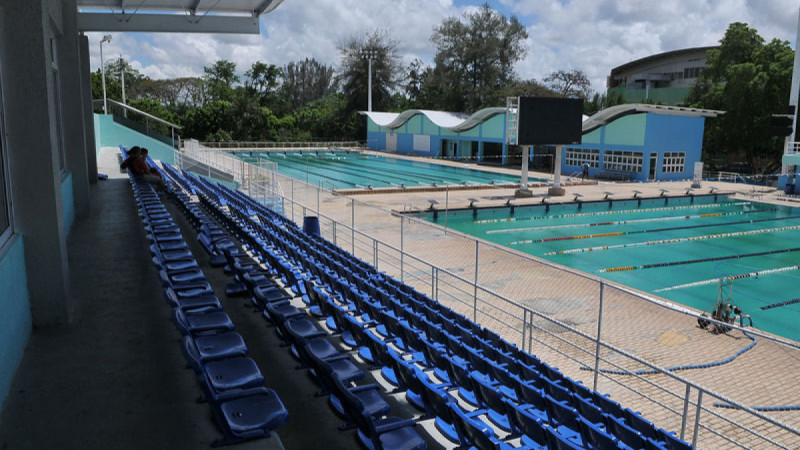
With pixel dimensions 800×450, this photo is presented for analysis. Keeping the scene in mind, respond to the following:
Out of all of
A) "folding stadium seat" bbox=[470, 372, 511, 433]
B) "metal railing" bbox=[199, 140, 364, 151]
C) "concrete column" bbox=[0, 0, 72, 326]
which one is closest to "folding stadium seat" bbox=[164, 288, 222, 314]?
"concrete column" bbox=[0, 0, 72, 326]

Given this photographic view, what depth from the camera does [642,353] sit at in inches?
313

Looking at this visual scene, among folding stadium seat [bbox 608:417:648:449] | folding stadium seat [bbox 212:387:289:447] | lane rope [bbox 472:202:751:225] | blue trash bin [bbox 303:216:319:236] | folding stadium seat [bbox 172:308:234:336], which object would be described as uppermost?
folding stadium seat [bbox 172:308:234:336]

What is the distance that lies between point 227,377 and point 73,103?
852cm

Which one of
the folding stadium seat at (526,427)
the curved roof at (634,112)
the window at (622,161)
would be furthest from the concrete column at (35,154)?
the window at (622,161)

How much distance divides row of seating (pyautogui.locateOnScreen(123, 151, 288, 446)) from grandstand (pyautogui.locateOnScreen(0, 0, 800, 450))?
0.01m

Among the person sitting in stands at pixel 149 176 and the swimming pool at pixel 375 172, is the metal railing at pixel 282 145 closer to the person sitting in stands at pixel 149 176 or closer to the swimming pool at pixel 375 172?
the swimming pool at pixel 375 172

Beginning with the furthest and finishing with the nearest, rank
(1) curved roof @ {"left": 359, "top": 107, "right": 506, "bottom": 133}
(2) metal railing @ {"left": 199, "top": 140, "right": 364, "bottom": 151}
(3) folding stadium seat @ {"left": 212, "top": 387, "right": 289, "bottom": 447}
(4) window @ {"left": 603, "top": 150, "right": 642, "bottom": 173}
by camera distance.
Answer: (2) metal railing @ {"left": 199, "top": 140, "right": 364, "bottom": 151} < (1) curved roof @ {"left": 359, "top": 107, "right": 506, "bottom": 133} < (4) window @ {"left": 603, "top": 150, "right": 642, "bottom": 173} < (3) folding stadium seat @ {"left": 212, "top": 387, "right": 289, "bottom": 447}

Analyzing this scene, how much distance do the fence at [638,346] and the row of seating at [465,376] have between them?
489 millimetres

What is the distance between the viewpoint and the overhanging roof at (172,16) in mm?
14281

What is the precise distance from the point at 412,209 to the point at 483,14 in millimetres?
48455

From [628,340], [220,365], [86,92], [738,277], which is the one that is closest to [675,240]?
[738,277]

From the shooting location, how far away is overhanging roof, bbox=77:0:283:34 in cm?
1428

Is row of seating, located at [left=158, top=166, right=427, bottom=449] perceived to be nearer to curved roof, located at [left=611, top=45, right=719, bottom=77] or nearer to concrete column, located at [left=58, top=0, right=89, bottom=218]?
concrete column, located at [left=58, top=0, right=89, bottom=218]

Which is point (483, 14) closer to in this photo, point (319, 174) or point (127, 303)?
point (319, 174)
